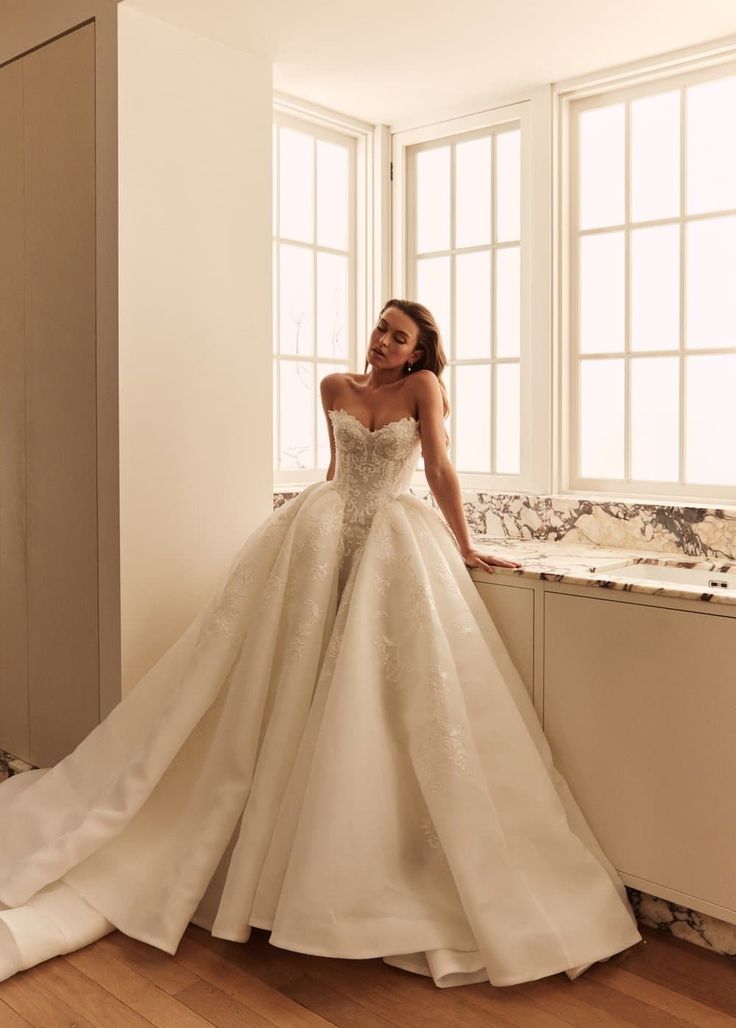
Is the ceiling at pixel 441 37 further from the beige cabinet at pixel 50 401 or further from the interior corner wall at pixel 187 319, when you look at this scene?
the beige cabinet at pixel 50 401

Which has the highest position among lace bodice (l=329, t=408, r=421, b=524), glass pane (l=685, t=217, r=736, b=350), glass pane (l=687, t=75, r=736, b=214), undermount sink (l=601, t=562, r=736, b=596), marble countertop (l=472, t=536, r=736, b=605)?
glass pane (l=687, t=75, r=736, b=214)

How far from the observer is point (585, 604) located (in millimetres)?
2523

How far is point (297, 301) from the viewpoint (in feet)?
12.4

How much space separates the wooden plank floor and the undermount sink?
101cm

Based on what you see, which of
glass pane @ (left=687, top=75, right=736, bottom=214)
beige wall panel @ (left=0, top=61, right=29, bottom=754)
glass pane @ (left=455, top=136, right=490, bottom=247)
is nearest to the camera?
glass pane @ (left=687, top=75, right=736, bottom=214)

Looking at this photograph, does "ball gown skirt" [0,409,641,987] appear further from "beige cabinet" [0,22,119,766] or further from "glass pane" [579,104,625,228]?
"glass pane" [579,104,625,228]

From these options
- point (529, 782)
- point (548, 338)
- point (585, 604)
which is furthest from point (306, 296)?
point (529, 782)

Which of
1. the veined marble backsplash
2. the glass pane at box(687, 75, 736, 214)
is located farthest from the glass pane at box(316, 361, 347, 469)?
the glass pane at box(687, 75, 736, 214)

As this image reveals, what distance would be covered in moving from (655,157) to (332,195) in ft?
4.05

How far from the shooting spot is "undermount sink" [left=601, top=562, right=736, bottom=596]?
9.48 ft

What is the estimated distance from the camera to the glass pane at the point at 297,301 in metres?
3.72

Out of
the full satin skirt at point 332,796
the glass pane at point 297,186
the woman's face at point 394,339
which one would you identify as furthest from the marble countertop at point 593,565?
the glass pane at point 297,186

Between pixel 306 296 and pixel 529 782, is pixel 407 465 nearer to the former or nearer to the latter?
pixel 529 782

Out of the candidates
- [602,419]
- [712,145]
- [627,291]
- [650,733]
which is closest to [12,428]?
[602,419]
